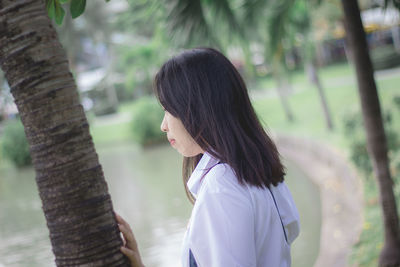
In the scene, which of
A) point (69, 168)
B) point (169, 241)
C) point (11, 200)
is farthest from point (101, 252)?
point (11, 200)

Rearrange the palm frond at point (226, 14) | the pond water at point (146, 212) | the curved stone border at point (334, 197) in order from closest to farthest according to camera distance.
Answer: the palm frond at point (226, 14), the curved stone border at point (334, 197), the pond water at point (146, 212)

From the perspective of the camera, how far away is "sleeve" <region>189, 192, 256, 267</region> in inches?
50.7

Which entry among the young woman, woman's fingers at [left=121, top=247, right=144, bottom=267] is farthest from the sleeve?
woman's fingers at [left=121, top=247, right=144, bottom=267]

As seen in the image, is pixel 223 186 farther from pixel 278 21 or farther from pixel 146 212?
pixel 146 212

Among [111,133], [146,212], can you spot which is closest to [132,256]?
[146,212]

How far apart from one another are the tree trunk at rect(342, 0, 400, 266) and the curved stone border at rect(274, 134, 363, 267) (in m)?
0.59

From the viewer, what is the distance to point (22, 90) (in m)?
1.60

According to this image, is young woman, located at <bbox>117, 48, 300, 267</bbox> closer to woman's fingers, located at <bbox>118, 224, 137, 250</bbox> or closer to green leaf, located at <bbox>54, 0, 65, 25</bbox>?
woman's fingers, located at <bbox>118, 224, 137, 250</bbox>

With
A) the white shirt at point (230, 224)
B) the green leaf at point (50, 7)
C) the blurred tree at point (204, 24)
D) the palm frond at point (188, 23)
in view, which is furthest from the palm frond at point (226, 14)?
the white shirt at point (230, 224)

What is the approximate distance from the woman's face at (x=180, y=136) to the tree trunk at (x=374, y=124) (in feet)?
9.10

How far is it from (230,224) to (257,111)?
408 centimetres

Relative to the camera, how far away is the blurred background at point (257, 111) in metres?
4.70

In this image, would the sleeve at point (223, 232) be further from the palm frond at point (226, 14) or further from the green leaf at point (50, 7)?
the palm frond at point (226, 14)

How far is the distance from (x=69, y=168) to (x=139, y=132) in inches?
616
